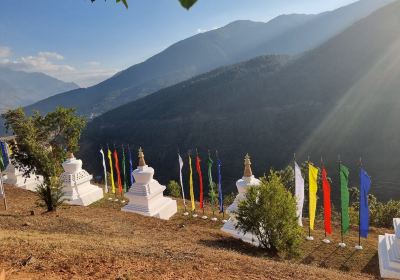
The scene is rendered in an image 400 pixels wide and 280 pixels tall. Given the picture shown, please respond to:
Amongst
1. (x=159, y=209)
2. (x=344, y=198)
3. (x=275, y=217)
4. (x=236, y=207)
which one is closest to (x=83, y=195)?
(x=159, y=209)

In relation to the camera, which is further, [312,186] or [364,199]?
[312,186]

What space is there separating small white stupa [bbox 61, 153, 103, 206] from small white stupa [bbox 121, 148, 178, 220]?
377 cm

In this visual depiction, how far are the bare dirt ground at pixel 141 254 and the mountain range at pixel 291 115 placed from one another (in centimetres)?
4868

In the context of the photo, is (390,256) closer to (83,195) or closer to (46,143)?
(83,195)

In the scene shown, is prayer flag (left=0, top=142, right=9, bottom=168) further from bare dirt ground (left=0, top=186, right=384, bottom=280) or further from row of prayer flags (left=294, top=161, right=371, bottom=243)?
row of prayer flags (left=294, top=161, right=371, bottom=243)

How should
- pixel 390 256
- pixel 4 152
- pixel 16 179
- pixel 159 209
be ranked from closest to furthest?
pixel 390 256, pixel 159 209, pixel 16 179, pixel 4 152

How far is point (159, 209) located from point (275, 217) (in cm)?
942

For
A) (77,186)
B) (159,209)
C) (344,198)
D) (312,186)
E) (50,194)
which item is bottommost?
(159,209)

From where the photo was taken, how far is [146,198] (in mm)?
19719

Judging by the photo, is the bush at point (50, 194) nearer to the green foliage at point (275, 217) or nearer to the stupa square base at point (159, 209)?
the stupa square base at point (159, 209)

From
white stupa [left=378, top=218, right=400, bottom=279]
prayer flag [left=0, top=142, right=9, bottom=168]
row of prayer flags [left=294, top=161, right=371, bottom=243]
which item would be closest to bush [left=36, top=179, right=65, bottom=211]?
prayer flag [left=0, top=142, right=9, bottom=168]

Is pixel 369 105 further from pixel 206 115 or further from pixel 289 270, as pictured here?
pixel 289 270

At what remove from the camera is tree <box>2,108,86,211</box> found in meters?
17.7

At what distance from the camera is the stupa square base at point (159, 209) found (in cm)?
1951
